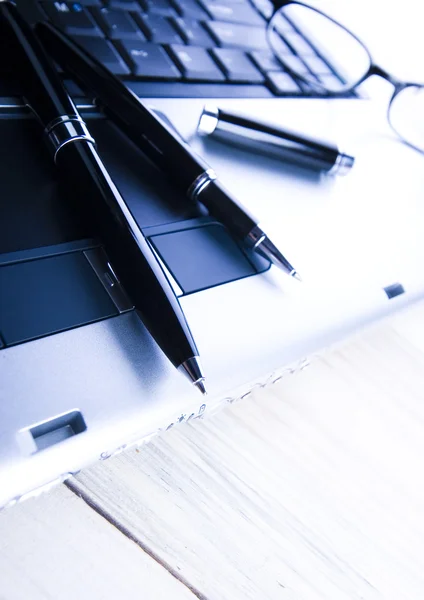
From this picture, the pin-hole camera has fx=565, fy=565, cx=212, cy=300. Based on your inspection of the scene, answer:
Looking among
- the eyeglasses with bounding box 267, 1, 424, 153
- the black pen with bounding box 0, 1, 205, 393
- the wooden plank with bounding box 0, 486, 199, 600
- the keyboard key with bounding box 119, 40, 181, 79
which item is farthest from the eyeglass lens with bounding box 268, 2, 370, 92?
the wooden plank with bounding box 0, 486, 199, 600

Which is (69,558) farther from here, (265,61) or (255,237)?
(265,61)

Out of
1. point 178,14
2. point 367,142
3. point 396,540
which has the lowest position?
point 396,540

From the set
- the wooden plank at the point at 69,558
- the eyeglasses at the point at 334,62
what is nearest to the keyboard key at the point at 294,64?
the eyeglasses at the point at 334,62

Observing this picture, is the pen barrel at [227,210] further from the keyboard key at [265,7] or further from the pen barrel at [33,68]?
the keyboard key at [265,7]

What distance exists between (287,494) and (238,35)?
34cm

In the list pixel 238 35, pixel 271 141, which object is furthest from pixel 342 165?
pixel 238 35

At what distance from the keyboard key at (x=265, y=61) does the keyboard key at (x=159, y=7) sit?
65mm

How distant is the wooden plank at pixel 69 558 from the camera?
0.21m

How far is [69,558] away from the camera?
0.22 metres

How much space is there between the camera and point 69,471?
7.8 inches

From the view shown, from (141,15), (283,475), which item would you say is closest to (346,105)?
(141,15)

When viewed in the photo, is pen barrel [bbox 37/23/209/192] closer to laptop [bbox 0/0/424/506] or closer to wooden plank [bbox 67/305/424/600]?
laptop [bbox 0/0/424/506]

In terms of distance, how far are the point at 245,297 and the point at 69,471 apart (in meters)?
0.11

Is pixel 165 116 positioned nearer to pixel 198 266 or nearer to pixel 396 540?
pixel 198 266
